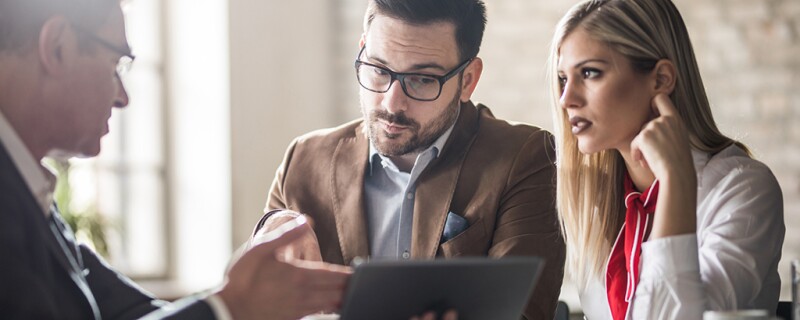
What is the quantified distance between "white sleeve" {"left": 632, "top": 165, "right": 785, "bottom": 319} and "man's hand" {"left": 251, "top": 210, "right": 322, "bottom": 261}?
26.6 inches

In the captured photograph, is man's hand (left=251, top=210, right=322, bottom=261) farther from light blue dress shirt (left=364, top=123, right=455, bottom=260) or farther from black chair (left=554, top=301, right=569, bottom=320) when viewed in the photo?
black chair (left=554, top=301, right=569, bottom=320)

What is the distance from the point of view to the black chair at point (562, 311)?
2.18 m

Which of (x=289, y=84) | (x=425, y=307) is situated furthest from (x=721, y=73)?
(x=425, y=307)

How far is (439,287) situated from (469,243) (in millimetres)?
981

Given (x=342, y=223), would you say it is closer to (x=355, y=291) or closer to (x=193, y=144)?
(x=355, y=291)

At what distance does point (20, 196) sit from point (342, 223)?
1181 mm

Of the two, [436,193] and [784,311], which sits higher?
[436,193]

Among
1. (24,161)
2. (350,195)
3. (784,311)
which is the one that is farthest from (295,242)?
(784,311)

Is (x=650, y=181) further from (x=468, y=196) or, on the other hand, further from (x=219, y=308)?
(x=219, y=308)

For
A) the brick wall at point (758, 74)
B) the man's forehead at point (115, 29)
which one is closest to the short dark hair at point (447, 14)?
the man's forehead at point (115, 29)

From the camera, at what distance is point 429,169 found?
2447 mm

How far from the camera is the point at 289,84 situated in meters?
5.59

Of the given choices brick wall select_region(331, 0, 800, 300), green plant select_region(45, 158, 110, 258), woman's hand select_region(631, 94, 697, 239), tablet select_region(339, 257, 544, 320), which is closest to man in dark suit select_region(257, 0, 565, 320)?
woman's hand select_region(631, 94, 697, 239)

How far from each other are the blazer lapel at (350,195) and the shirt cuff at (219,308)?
108 centimetres
